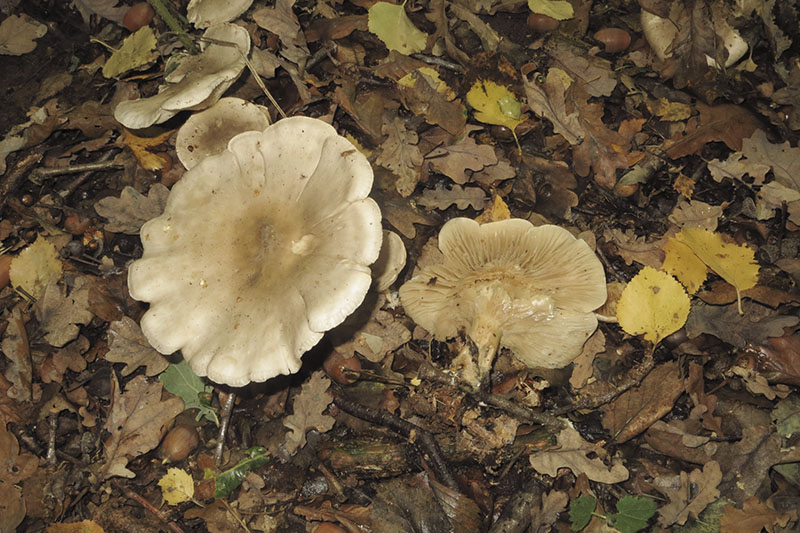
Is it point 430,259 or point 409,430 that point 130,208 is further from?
point 409,430

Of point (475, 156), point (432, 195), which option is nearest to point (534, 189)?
point (475, 156)

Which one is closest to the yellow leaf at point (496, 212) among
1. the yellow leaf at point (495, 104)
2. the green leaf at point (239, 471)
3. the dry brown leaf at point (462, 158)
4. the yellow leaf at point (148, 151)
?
the dry brown leaf at point (462, 158)

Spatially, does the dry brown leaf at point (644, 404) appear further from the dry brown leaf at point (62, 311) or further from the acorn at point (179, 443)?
the dry brown leaf at point (62, 311)

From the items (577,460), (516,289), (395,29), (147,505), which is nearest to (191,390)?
(147,505)

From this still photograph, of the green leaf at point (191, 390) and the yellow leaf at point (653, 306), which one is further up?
the yellow leaf at point (653, 306)

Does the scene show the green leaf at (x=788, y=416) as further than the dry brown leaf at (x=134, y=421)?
No

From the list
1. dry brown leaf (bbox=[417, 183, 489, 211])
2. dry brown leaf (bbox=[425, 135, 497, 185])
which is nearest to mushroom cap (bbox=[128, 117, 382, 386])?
dry brown leaf (bbox=[417, 183, 489, 211])

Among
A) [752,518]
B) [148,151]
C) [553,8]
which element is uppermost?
[553,8]

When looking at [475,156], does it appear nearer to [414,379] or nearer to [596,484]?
[414,379]
